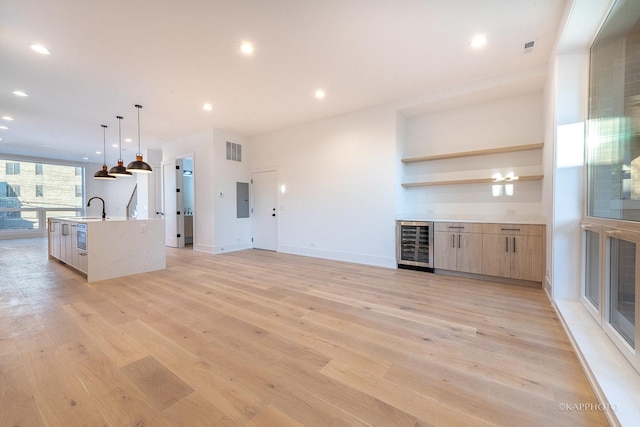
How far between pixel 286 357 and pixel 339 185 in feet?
12.9

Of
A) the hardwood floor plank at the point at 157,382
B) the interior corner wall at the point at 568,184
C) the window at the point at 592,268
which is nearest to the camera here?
the hardwood floor plank at the point at 157,382

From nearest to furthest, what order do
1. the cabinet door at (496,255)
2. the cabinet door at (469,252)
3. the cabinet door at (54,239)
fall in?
the cabinet door at (496,255), the cabinet door at (469,252), the cabinet door at (54,239)

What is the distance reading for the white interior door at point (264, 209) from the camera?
6555 millimetres

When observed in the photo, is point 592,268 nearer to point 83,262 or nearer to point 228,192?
point 228,192

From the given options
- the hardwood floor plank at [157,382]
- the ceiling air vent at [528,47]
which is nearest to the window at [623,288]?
the ceiling air vent at [528,47]

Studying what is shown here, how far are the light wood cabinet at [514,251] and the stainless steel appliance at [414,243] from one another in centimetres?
80

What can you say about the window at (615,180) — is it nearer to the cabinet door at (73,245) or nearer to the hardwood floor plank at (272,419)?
the hardwood floor plank at (272,419)

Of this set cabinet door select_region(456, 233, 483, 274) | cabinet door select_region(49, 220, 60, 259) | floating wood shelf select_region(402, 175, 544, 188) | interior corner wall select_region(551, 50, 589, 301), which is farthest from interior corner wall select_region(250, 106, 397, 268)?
cabinet door select_region(49, 220, 60, 259)

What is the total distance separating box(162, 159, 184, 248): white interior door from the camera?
7055mm

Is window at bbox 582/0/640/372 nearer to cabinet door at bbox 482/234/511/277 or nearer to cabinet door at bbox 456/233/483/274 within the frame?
cabinet door at bbox 482/234/511/277

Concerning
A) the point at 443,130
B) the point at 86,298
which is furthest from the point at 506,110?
the point at 86,298

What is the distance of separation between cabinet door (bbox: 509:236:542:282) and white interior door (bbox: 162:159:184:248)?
7.60 m

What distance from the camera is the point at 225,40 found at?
2875 mm

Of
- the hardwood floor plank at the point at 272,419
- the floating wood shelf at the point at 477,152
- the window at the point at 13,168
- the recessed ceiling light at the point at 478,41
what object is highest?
the recessed ceiling light at the point at 478,41
